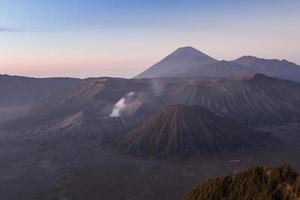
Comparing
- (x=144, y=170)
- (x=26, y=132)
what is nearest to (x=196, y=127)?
(x=144, y=170)

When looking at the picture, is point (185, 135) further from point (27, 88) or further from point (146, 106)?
point (27, 88)

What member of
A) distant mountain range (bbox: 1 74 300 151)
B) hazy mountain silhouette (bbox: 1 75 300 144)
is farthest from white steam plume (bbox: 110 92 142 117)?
hazy mountain silhouette (bbox: 1 75 300 144)

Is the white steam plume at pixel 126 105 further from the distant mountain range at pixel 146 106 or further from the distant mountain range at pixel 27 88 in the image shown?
the distant mountain range at pixel 27 88

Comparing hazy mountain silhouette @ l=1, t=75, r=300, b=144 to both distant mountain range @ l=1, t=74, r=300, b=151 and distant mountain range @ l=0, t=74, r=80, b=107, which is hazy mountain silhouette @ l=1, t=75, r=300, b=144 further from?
distant mountain range @ l=0, t=74, r=80, b=107

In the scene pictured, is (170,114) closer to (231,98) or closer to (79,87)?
(231,98)

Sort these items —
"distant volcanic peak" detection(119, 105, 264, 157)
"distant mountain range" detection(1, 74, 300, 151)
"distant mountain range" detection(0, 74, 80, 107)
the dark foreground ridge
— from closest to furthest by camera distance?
1. the dark foreground ridge
2. "distant volcanic peak" detection(119, 105, 264, 157)
3. "distant mountain range" detection(1, 74, 300, 151)
4. "distant mountain range" detection(0, 74, 80, 107)

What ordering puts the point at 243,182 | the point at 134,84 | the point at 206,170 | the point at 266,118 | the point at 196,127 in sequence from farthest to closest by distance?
the point at 134,84, the point at 266,118, the point at 196,127, the point at 206,170, the point at 243,182

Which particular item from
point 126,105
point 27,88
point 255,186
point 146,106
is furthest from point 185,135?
point 27,88
